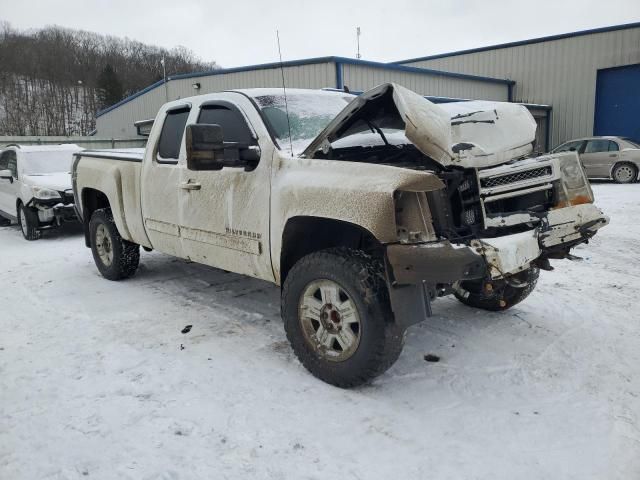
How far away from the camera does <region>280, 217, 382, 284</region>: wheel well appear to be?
11.0 feet

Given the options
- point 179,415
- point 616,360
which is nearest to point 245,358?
point 179,415

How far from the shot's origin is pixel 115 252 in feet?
18.7

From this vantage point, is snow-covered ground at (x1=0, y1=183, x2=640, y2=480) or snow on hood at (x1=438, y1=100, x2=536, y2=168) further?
snow on hood at (x1=438, y1=100, x2=536, y2=168)

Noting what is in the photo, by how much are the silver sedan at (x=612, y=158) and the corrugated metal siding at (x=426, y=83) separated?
4855mm

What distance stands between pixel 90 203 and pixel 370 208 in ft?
15.4

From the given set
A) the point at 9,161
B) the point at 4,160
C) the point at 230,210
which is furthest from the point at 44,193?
the point at 230,210

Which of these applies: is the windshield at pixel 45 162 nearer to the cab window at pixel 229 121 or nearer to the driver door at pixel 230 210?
the cab window at pixel 229 121

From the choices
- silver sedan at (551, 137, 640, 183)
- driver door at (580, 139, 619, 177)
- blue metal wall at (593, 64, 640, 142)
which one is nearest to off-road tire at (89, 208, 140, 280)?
silver sedan at (551, 137, 640, 183)

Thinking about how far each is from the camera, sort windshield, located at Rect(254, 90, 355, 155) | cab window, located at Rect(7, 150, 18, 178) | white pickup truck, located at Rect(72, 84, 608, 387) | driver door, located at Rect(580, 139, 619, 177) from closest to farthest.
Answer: white pickup truck, located at Rect(72, 84, 608, 387) < windshield, located at Rect(254, 90, 355, 155) < cab window, located at Rect(7, 150, 18, 178) < driver door, located at Rect(580, 139, 619, 177)

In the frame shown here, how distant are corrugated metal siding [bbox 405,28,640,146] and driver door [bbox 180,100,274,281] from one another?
1972cm

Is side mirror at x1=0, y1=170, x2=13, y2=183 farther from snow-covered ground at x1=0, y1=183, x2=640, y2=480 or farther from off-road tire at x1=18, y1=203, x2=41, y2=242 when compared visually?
snow-covered ground at x1=0, y1=183, x2=640, y2=480

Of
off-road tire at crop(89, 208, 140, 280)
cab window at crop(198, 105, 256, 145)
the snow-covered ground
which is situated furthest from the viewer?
off-road tire at crop(89, 208, 140, 280)

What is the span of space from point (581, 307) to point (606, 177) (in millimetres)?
12220

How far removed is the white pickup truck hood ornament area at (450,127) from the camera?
3.02 m
